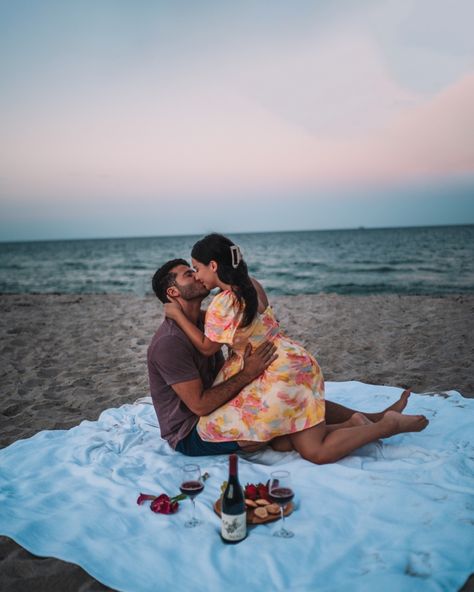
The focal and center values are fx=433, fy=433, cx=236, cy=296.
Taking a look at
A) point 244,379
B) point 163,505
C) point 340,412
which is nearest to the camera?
point 163,505

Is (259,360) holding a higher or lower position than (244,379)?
higher

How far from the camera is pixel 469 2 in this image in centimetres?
982

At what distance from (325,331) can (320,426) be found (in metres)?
5.92

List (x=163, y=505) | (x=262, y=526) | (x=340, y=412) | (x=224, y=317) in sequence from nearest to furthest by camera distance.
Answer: (x=262, y=526)
(x=163, y=505)
(x=224, y=317)
(x=340, y=412)

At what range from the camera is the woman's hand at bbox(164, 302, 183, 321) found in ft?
10.5

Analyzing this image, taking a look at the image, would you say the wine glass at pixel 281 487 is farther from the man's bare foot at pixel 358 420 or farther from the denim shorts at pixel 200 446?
the man's bare foot at pixel 358 420

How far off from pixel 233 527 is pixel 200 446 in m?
1.05

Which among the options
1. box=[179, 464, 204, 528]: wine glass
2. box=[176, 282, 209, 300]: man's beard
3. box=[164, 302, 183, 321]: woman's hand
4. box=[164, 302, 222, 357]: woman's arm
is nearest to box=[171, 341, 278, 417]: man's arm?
box=[164, 302, 222, 357]: woman's arm

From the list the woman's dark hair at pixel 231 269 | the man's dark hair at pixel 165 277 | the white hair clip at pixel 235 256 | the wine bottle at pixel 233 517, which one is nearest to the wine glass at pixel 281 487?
the wine bottle at pixel 233 517

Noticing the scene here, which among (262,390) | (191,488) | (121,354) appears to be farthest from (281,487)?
(121,354)

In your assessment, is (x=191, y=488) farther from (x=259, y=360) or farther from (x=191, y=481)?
(x=259, y=360)

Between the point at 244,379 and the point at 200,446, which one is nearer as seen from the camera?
the point at 244,379

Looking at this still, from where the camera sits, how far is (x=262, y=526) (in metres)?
2.44

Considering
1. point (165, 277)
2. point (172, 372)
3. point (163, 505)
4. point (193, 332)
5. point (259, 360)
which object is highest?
point (165, 277)
